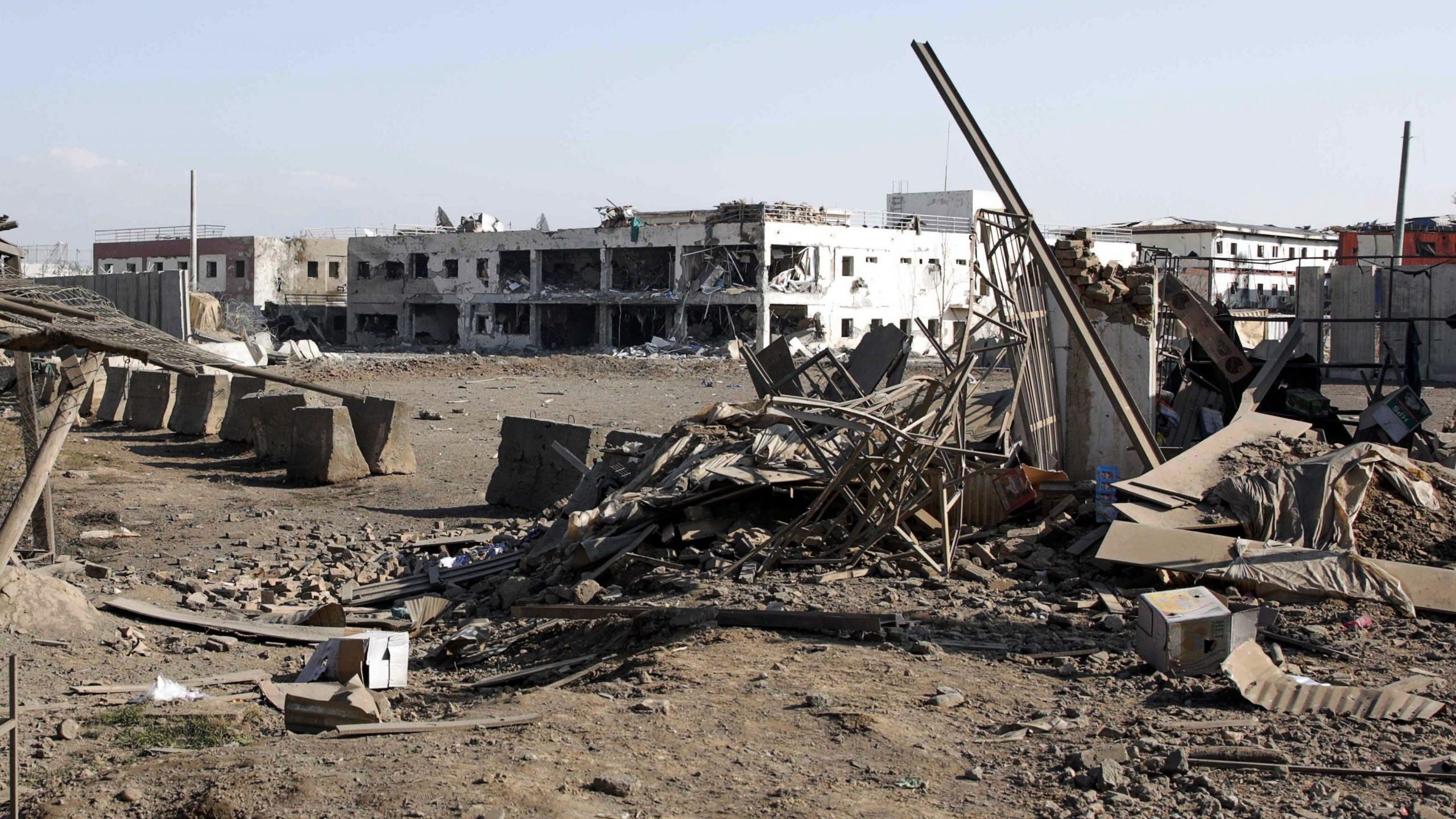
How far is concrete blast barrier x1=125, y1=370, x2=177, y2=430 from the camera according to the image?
1991cm

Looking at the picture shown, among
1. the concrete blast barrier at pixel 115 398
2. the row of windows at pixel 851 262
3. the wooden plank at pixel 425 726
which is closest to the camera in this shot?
the wooden plank at pixel 425 726

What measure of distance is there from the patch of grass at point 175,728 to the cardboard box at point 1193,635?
14.0ft

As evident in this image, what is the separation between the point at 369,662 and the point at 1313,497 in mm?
6015

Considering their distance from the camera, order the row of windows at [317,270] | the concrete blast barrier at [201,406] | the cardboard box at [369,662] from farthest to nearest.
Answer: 1. the row of windows at [317,270]
2. the concrete blast barrier at [201,406]
3. the cardboard box at [369,662]

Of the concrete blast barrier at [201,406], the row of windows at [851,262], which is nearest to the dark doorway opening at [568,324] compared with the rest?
the row of windows at [851,262]

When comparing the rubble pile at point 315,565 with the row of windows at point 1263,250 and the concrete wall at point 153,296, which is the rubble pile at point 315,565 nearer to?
the concrete wall at point 153,296

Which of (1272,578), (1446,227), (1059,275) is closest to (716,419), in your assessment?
(1059,275)

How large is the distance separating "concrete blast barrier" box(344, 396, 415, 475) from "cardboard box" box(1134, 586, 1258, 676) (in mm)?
11088

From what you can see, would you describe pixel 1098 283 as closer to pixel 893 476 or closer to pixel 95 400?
pixel 893 476

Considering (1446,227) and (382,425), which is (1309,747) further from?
(1446,227)

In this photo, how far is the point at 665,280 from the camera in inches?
1732

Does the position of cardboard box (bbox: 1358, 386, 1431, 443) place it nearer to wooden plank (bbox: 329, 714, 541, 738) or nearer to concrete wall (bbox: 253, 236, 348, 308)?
wooden plank (bbox: 329, 714, 541, 738)

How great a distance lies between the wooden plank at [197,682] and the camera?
655cm

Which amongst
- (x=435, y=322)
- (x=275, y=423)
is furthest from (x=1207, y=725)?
(x=435, y=322)
